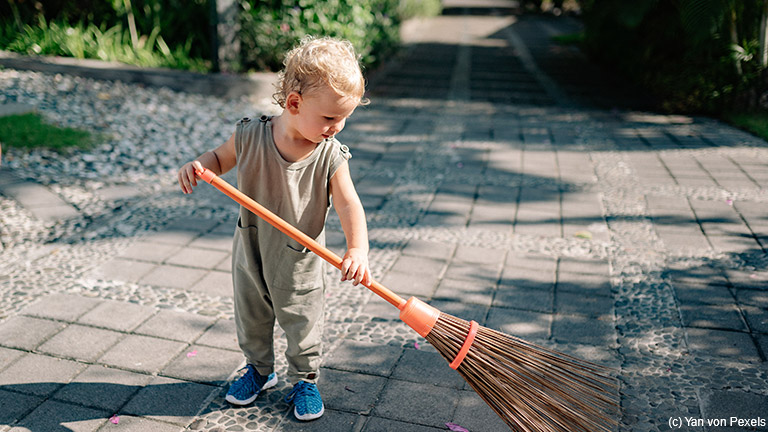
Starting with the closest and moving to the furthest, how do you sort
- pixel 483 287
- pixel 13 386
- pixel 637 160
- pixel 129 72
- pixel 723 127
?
pixel 13 386
pixel 483 287
pixel 637 160
pixel 723 127
pixel 129 72

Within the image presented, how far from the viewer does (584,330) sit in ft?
9.36

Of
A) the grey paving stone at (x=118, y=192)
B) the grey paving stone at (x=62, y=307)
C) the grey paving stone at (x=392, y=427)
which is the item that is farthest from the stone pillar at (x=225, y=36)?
the grey paving stone at (x=392, y=427)

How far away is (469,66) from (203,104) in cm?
558

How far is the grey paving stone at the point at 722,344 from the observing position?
264 cm

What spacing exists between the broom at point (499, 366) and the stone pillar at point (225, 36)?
5.74 metres

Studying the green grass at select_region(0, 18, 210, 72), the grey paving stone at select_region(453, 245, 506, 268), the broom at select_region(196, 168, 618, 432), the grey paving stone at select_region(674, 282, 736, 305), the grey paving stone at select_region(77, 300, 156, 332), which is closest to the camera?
the broom at select_region(196, 168, 618, 432)

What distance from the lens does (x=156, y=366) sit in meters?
2.53

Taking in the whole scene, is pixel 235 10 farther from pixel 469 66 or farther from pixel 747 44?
pixel 747 44

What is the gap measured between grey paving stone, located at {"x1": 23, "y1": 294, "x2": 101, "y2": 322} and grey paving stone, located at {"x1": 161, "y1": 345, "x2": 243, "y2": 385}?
2.20 feet

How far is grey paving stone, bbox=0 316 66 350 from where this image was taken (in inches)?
104

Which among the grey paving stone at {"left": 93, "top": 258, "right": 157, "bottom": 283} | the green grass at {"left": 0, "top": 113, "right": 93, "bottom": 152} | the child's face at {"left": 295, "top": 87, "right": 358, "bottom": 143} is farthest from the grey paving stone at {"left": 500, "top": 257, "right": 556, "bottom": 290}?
the green grass at {"left": 0, "top": 113, "right": 93, "bottom": 152}

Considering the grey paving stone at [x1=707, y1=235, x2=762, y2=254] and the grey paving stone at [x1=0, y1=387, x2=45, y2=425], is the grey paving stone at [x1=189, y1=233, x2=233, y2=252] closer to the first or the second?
the grey paving stone at [x1=0, y1=387, x2=45, y2=425]

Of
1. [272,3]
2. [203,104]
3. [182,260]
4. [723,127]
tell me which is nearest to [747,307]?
[182,260]

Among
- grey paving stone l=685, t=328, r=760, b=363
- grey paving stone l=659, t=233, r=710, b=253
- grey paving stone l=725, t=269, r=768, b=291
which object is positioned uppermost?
grey paving stone l=659, t=233, r=710, b=253
